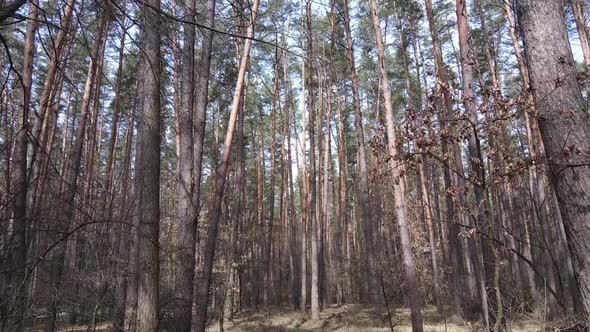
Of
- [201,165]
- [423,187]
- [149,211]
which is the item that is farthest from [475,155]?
[423,187]

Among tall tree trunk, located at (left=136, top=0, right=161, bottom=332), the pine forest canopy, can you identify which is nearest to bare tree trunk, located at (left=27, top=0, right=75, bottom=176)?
the pine forest canopy

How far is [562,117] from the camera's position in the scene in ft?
11.6

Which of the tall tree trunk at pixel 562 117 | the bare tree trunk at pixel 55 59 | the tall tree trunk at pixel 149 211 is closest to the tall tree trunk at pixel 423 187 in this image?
the tall tree trunk at pixel 562 117

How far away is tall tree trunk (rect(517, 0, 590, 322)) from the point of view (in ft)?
10.9

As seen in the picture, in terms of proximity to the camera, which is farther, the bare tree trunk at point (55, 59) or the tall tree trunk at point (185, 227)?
the tall tree trunk at point (185, 227)

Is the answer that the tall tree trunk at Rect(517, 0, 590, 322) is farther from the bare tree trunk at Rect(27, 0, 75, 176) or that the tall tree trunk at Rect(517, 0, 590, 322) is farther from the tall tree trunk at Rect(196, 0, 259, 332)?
the tall tree trunk at Rect(196, 0, 259, 332)

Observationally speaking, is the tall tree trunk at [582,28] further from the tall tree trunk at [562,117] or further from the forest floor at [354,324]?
the tall tree trunk at [562,117]

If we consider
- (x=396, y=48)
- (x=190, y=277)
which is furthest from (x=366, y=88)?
(x=190, y=277)

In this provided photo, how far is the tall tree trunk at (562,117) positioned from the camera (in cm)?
333

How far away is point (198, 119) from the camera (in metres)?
7.39

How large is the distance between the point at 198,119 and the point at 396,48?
46.3 ft

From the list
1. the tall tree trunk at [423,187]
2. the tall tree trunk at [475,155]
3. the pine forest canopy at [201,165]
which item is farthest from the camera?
the tall tree trunk at [423,187]

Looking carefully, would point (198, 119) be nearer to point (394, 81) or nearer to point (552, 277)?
point (552, 277)

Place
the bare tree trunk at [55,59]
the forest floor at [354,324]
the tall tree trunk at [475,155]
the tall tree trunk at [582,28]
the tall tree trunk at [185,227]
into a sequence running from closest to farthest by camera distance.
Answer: the bare tree trunk at [55,59] → the tall tree trunk at [475,155] → the tall tree trunk at [185,227] → the forest floor at [354,324] → the tall tree trunk at [582,28]
